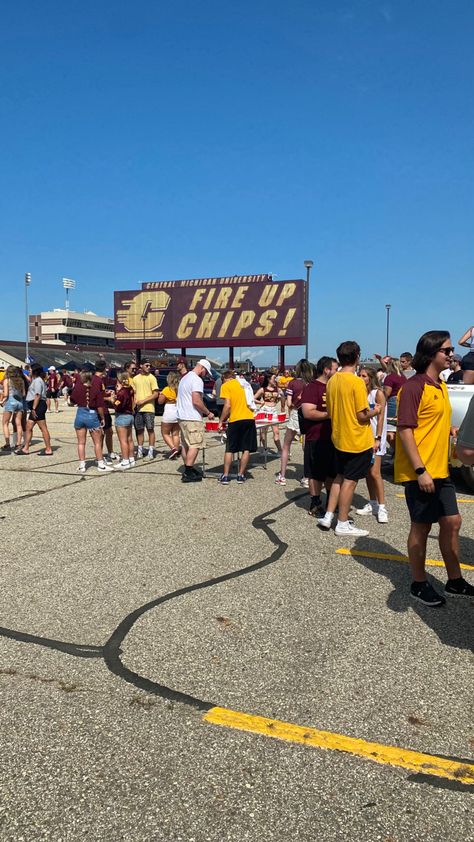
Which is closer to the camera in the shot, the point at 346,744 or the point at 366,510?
the point at 346,744

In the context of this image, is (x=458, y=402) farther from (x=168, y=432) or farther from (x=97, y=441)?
(x=97, y=441)

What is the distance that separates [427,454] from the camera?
3887 mm

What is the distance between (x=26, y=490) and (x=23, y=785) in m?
6.32

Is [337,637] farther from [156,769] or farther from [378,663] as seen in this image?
[156,769]

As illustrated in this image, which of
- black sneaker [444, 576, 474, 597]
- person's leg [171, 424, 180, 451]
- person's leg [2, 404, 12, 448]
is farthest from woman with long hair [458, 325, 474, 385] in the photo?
person's leg [2, 404, 12, 448]

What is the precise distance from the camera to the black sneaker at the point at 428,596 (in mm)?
3994

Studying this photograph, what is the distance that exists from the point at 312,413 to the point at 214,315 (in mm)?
45783

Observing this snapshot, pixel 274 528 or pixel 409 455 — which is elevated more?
pixel 409 455

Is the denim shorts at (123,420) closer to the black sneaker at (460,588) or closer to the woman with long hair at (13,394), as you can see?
the woman with long hair at (13,394)

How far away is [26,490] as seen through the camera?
8.23m

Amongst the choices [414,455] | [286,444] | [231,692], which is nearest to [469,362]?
[414,455]

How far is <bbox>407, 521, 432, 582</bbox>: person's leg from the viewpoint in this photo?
3920mm

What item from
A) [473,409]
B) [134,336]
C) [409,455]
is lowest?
[409,455]

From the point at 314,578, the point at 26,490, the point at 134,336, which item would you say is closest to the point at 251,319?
the point at 134,336
